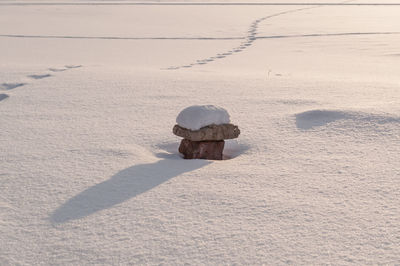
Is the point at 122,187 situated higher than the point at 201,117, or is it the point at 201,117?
the point at 201,117

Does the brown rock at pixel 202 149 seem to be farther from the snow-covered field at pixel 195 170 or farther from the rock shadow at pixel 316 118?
the rock shadow at pixel 316 118

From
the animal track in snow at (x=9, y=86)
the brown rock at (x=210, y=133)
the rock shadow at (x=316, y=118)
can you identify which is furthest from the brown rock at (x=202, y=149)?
the animal track in snow at (x=9, y=86)

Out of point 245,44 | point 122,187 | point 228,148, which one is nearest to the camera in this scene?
point 122,187

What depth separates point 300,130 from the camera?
2363mm

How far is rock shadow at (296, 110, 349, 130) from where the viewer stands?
243cm

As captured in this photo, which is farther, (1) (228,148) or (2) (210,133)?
(1) (228,148)

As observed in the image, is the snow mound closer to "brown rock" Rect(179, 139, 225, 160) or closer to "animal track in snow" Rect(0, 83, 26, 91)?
"brown rock" Rect(179, 139, 225, 160)

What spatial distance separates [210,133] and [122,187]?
485 millimetres

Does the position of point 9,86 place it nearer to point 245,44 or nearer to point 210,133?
point 210,133

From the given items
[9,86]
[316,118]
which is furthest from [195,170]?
[9,86]

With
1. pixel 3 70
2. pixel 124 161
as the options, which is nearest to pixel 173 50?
pixel 3 70

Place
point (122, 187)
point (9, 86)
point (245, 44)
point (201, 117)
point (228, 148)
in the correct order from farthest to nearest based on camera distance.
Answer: point (245, 44), point (9, 86), point (228, 148), point (201, 117), point (122, 187)

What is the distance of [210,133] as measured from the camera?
211cm

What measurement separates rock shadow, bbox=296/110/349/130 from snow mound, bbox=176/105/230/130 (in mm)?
447
